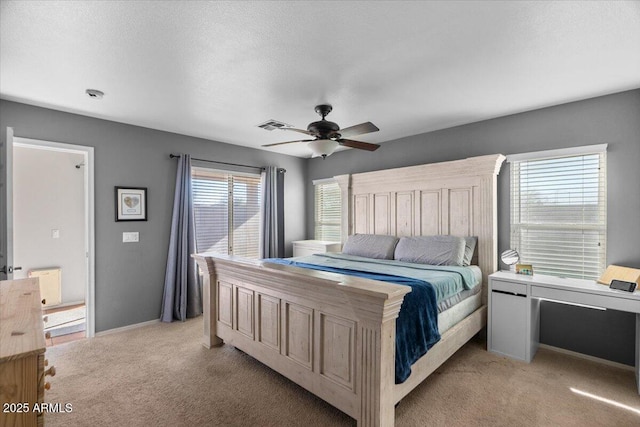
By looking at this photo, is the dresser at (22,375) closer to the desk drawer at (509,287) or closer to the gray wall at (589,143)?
the desk drawer at (509,287)

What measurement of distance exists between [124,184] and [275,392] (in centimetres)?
307

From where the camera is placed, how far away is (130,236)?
12.7ft

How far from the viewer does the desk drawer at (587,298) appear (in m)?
2.45

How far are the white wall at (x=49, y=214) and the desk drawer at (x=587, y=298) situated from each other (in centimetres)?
610

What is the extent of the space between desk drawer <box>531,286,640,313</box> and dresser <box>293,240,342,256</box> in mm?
2889

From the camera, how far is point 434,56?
2.24 meters

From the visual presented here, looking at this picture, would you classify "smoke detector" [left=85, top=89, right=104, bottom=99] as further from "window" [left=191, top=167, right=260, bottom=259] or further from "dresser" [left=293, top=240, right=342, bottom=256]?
"dresser" [left=293, top=240, right=342, bottom=256]

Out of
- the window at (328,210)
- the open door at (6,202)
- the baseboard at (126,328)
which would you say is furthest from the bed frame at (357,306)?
the open door at (6,202)

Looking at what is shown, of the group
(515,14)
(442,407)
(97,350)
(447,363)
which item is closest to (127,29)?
(515,14)

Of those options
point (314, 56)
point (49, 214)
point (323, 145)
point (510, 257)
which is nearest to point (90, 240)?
point (49, 214)

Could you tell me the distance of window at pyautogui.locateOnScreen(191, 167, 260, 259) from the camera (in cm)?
458

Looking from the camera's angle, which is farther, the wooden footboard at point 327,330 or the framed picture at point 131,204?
the framed picture at point 131,204

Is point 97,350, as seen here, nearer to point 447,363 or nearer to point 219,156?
point 219,156

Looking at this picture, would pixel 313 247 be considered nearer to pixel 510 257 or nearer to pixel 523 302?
pixel 510 257
